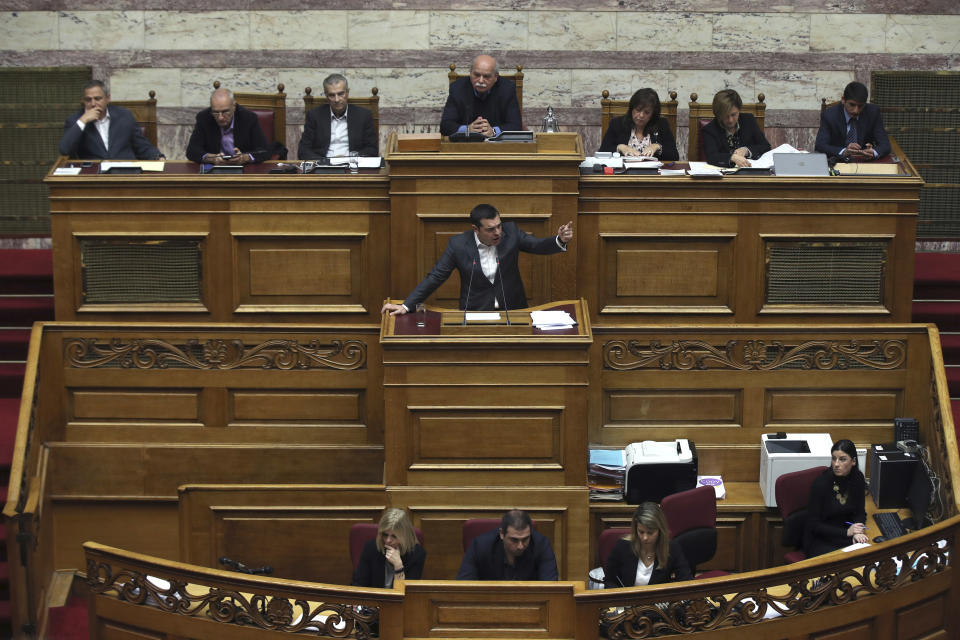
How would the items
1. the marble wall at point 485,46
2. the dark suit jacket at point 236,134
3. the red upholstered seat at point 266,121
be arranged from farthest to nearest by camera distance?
the marble wall at point 485,46, the red upholstered seat at point 266,121, the dark suit jacket at point 236,134

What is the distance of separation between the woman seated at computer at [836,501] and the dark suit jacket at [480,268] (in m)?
1.67

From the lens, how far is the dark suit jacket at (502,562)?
21.5 feet

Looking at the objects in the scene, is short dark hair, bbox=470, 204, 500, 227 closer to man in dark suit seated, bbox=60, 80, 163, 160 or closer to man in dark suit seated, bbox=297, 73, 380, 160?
man in dark suit seated, bbox=297, 73, 380, 160

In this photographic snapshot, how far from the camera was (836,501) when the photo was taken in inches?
283

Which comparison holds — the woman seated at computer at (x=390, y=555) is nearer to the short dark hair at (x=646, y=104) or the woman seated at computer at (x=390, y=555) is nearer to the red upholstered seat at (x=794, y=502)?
the red upholstered seat at (x=794, y=502)

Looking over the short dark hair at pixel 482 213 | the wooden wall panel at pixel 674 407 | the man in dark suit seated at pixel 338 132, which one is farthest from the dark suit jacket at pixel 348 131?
the wooden wall panel at pixel 674 407

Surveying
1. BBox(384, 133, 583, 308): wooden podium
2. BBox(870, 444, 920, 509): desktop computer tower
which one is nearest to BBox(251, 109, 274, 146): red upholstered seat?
BBox(384, 133, 583, 308): wooden podium

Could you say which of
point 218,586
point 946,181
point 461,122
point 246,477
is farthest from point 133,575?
point 946,181

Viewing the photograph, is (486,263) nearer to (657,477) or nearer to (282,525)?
(657,477)

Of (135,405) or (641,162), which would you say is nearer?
(135,405)

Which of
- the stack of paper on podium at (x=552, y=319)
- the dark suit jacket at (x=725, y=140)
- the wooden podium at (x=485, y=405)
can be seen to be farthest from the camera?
the dark suit jacket at (x=725, y=140)

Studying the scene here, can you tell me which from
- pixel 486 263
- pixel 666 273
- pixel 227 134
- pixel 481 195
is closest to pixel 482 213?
pixel 486 263

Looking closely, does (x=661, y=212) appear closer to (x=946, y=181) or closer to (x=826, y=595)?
(x=826, y=595)

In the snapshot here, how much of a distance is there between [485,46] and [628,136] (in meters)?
2.18
